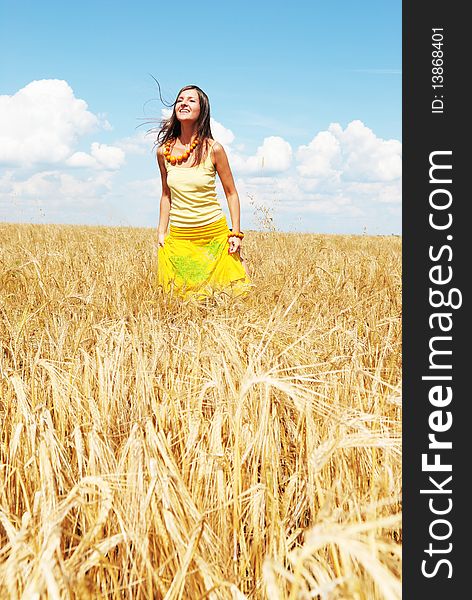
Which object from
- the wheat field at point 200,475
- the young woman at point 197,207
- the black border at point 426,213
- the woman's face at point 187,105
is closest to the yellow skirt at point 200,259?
the young woman at point 197,207

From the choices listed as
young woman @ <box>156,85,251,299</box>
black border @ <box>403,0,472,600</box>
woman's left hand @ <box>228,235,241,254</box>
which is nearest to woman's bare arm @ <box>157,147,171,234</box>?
young woman @ <box>156,85,251,299</box>

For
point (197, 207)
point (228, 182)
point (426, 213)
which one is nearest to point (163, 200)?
point (197, 207)

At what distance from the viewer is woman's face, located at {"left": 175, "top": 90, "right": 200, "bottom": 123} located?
320 cm

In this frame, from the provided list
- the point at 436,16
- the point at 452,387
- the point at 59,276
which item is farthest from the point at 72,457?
the point at 59,276

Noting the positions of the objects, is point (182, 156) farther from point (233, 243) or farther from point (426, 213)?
point (426, 213)

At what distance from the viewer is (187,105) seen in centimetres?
320

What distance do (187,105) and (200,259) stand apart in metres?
0.87

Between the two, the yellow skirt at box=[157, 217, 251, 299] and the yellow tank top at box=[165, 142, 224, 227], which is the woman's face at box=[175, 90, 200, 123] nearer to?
the yellow tank top at box=[165, 142, 224, 227]

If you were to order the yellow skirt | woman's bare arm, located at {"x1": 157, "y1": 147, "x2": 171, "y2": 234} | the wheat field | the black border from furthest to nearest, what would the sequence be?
woman's bare arm, located at {"x1": 157, "y1": 147, "x2": 171, "y2": 234} < the yellow skirt < the black border < the wheat field

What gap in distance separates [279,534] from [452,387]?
1.41 ft

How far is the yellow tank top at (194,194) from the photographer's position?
3238 mm

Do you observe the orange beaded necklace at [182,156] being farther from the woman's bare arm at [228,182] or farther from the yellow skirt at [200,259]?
the yellow skirt at [200,259]

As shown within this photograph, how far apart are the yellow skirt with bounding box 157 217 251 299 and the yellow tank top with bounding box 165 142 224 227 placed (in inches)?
1.9

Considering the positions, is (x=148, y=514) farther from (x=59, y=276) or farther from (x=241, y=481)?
(x=59, y=276)
